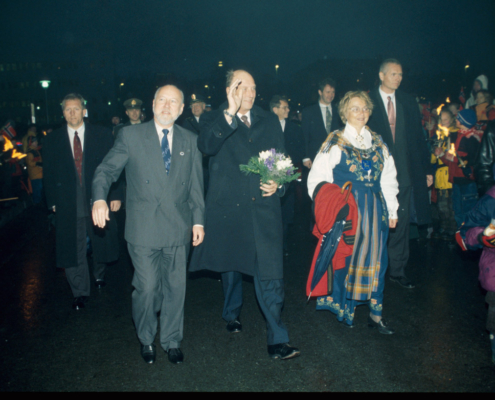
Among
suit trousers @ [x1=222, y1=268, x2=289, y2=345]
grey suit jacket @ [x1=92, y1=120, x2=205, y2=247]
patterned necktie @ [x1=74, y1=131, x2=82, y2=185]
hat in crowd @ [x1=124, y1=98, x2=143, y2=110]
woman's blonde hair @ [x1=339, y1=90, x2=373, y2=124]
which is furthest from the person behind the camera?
hat in crowd @ [x1=124, y1=98, x2=143, y2=110]

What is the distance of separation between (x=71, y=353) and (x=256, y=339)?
175cm

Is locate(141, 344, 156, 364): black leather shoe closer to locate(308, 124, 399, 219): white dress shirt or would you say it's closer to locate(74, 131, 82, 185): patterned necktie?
locate(308, 124, 399, 219): white dress shirt

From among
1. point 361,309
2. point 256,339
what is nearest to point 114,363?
point 256,339

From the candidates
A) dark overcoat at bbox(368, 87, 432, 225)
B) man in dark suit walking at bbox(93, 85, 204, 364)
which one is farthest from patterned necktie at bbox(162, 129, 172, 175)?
dark overcoat at bbox(368, 87, 432, 225)

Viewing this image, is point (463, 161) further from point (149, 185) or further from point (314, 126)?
point (149, 185)

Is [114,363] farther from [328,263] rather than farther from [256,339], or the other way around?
[328,263]

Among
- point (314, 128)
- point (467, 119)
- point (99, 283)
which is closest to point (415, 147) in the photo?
point (467, 119)

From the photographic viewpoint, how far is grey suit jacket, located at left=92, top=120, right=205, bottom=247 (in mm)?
3822

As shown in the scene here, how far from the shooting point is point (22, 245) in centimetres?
859

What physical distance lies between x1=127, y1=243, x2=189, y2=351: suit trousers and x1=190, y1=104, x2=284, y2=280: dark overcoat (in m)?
0.36

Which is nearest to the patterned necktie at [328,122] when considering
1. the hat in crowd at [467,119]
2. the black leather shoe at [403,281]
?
the hat in crowd at [467,119]

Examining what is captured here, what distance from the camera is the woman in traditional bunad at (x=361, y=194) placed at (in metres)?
4.38

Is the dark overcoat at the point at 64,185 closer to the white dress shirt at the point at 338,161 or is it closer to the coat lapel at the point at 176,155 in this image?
the coat lapel at the point at 176,155

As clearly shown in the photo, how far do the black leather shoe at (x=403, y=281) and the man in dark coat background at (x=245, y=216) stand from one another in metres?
2.32
